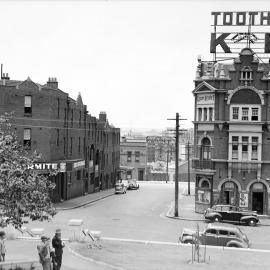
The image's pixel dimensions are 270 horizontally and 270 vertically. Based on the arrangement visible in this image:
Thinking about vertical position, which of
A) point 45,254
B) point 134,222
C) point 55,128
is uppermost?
point 55,128

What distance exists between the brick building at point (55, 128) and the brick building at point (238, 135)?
47.8ft

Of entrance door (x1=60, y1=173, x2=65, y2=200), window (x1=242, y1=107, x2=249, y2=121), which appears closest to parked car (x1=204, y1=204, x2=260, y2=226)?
window (x1=242, y1=107, x2=249, y2=121)

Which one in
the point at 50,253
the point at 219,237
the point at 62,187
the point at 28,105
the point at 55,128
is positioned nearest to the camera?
the point at 50,253

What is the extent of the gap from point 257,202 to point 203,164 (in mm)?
5723

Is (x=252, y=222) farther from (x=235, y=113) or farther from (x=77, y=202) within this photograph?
(x=77, y=202)

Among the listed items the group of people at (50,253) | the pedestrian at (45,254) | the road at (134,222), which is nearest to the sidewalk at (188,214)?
the road at (134,222)

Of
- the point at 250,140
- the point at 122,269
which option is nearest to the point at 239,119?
the point at 250,140

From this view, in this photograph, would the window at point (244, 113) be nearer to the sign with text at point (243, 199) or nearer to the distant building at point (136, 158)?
the sign with text at point (243, 199)

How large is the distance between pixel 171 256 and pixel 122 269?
4.29 metres

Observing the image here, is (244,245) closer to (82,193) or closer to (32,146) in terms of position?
(32,146)

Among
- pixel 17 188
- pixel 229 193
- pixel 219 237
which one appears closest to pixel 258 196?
pixel 229 193

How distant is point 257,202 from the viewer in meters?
50.2

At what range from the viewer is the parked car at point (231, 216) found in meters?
44.6

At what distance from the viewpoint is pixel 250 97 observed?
50281mm
